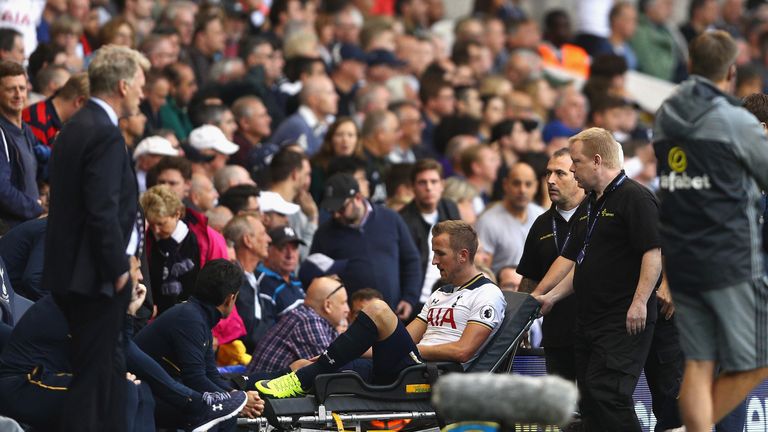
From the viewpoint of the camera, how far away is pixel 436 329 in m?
9.59

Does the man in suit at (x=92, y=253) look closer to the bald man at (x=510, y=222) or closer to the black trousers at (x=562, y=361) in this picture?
the black trousers at (x=562, y=361)

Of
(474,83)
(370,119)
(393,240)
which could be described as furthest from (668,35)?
(393,240)

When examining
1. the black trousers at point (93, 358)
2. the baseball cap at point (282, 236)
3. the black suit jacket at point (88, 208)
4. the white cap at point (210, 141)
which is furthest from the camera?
the white cap at point (210, 141)

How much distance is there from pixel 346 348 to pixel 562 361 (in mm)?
1350

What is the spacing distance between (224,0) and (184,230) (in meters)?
8.05

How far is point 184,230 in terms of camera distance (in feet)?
34.5

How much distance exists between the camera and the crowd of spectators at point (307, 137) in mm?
10500

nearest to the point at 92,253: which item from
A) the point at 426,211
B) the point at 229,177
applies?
the point at 229,177

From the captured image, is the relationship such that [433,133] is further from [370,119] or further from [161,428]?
[161,428]

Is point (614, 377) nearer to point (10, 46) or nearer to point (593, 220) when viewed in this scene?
point (593, 220)

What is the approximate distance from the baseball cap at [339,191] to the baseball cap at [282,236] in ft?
1.61

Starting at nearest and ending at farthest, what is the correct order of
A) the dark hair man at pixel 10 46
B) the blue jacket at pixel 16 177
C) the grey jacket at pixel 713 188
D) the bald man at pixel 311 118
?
the grey jacket at pixel 713 188 → the blue jacket at pixel 16 177 → the dark hair man at pixel 10 46 → the bald man at pixel 311 118

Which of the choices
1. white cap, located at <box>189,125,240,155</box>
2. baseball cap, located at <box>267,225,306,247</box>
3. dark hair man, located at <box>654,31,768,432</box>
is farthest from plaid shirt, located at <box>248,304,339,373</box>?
dark hair man, located at <box>654,31,768,432</box>

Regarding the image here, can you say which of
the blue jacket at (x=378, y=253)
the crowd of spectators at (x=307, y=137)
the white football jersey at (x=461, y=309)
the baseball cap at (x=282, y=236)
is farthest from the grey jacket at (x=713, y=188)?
the blue jacket at (x=378, y=253)
